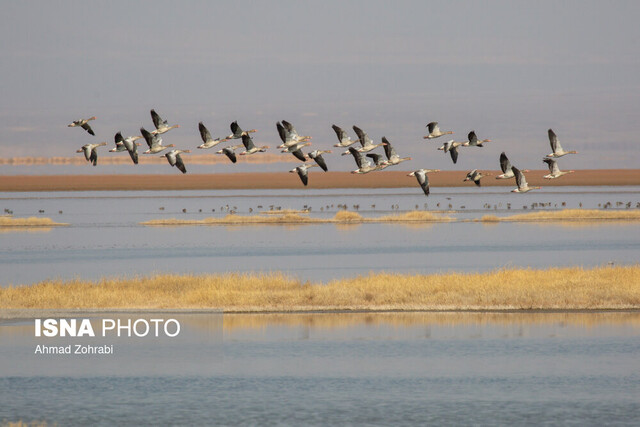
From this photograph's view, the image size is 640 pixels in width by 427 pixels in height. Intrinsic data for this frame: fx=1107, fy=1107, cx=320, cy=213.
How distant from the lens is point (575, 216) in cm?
11219

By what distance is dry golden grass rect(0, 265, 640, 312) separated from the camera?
41438 millimetres

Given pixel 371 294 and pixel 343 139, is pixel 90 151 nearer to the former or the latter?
pixel 343 139

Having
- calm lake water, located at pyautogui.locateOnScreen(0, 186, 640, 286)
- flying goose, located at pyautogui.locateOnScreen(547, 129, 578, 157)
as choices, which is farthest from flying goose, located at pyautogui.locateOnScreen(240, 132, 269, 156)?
calm lake water, located at pyautogui.locateOnScreen(0, 186, 640, 286)

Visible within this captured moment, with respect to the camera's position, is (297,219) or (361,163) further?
(297,219)

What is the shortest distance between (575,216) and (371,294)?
73.9m

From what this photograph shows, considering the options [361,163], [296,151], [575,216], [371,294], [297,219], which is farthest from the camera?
[575,216]

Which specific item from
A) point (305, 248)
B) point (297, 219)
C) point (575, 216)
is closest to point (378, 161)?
point (305, 248)

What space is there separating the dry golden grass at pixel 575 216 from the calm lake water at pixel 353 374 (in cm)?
7108

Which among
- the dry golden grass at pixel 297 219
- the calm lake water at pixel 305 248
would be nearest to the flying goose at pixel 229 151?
the calm lake water at pixel 305 248

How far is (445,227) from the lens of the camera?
105562mm

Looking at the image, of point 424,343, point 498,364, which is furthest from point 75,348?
point 498,364

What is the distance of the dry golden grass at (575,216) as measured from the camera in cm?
11191

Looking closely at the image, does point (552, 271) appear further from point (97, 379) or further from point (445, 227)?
point (445, 227)

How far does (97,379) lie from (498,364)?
11942 millimetres
